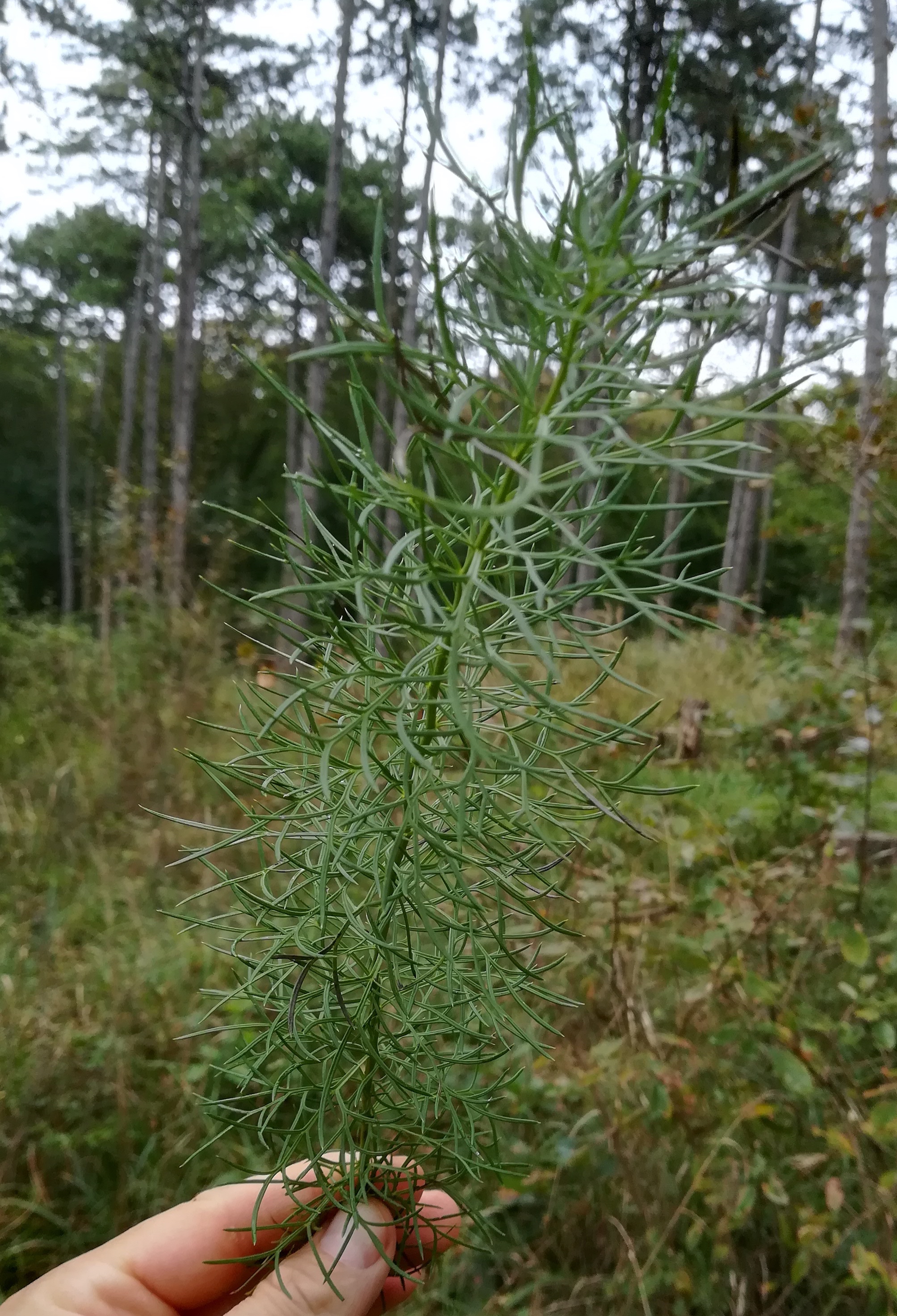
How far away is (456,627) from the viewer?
0.53 meters

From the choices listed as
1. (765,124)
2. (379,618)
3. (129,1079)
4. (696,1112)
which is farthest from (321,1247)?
(765,124)

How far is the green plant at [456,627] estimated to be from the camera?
0.51 meters

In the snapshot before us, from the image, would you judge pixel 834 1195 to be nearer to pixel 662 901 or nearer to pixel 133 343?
pixel 662 901

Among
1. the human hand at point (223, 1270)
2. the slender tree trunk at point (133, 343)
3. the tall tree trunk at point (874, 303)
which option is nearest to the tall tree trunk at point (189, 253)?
the slender tree trunk at point (133, 343)

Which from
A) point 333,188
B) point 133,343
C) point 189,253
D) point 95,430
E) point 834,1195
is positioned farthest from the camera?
point 95,430

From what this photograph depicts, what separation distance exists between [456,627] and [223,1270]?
1226 mm

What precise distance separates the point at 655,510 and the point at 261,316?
21.3 m

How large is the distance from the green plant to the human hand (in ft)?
0.29

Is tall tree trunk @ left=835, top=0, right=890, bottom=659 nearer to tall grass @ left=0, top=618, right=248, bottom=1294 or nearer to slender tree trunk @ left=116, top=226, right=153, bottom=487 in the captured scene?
tall grass @ left=0, top=618, right=248, bottom=1294

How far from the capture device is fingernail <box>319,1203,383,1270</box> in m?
0.84

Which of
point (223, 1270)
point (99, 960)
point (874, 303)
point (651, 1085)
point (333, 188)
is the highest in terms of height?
point (333, 188)

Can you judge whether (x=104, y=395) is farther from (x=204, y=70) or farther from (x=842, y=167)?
(x=842, y=167)

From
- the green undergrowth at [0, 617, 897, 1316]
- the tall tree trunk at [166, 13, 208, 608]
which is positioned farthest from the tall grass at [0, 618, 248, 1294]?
the tall tree trunk at [166, 13, 208, 608]

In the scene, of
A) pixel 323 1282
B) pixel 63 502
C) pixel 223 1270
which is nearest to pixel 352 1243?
pixel 323 1282
